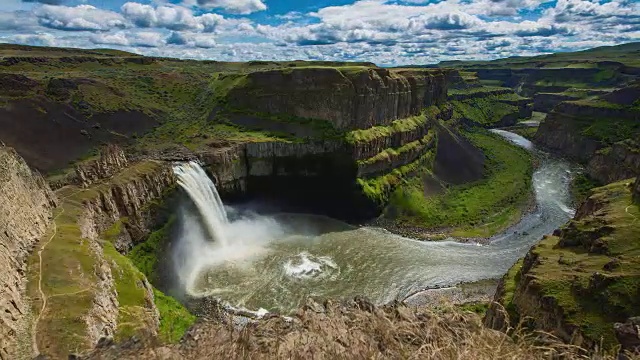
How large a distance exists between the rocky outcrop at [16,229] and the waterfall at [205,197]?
14825 millimetres

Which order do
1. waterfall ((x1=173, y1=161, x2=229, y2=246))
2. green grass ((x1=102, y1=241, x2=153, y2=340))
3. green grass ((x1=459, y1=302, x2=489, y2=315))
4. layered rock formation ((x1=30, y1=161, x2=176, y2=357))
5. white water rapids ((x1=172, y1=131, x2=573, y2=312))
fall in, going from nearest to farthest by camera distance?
layered rock formation ((x1=30, y1=161, x2=176, y2=357)) → green grass ((x1=102, y1=241, x2=153, y2=340)) → green grass ((x1=459, y1=302, x2=489, y2=315)) → white water rapids ((x1=172, y1=131, x2=573, y2=312)) → waterfall ((x1=173, y1=161, x2=229, y2=246))

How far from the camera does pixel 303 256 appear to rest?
46188 mm

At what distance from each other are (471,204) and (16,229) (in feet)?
184

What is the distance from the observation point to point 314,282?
41.0m

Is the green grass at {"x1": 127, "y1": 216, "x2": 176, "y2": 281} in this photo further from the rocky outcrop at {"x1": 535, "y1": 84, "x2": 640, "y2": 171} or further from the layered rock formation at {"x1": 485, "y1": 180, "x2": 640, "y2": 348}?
the rocky outcrop at {"x1": 535, "y1": 84, "x2": 640, "y2": 171}

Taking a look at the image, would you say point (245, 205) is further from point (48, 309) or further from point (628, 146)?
point (628, 146)

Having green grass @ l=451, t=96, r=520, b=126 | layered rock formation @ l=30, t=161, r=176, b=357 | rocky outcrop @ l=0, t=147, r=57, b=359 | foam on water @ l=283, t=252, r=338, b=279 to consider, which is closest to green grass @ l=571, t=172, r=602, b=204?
foam on water @ l=283, t=252, r=338, b=279

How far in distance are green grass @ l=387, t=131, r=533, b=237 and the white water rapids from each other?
3.52 meters

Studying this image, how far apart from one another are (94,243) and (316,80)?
1614 inches

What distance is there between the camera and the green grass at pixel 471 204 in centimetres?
5728

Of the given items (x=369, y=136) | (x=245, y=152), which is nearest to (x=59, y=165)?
(x=245, y=152)

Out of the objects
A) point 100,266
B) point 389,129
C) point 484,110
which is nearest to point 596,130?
point 484,110

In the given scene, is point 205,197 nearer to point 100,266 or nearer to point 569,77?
point 100,266

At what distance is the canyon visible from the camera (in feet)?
72.6
